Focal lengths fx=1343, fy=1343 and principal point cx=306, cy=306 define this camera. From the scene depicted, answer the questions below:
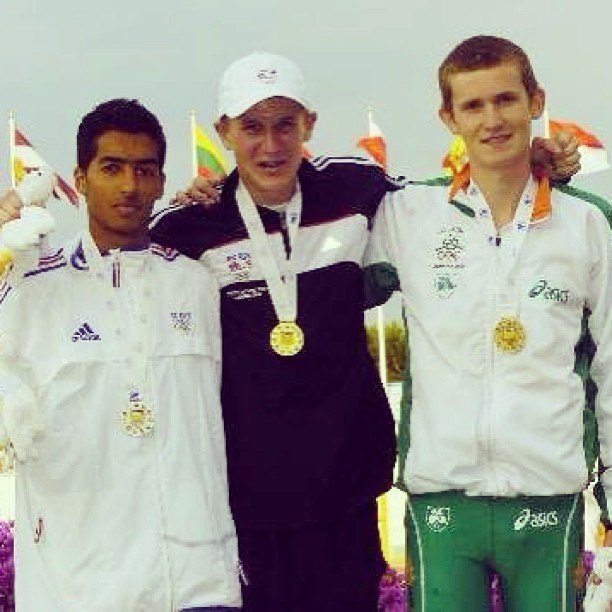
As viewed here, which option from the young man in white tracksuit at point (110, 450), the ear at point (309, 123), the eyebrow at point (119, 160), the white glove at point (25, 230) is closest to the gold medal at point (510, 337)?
the young man in white tracksuit at point (110, 450)

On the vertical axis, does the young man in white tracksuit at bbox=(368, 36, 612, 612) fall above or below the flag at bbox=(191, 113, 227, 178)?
below

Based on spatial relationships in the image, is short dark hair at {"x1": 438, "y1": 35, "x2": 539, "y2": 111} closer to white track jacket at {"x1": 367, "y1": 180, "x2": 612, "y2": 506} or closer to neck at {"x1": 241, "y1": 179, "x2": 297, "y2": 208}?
white track jacket at {"x1": 367, "y1": 180, "x2": 612, "y2": 506}

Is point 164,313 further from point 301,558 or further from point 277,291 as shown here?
point 301,558

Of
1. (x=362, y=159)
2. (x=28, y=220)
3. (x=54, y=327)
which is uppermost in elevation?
(x=362, y=159)

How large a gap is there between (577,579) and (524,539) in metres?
0.24

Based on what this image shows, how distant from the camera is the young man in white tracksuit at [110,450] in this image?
418 centimetres

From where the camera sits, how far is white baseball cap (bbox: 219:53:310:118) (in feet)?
15.7

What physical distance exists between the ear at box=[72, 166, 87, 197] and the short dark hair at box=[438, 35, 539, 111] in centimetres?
128

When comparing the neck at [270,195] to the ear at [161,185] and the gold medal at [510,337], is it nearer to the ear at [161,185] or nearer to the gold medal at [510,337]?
the ear at [161,185]

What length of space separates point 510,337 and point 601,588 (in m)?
0.85

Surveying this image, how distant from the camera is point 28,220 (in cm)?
426

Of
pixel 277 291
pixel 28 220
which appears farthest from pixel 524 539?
pixel 28 220

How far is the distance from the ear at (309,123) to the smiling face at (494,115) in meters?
0.63

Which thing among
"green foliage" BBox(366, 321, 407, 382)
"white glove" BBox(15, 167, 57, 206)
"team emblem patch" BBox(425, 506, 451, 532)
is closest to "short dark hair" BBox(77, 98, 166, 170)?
"white glove" BBox(15, 167, 57, 206)
